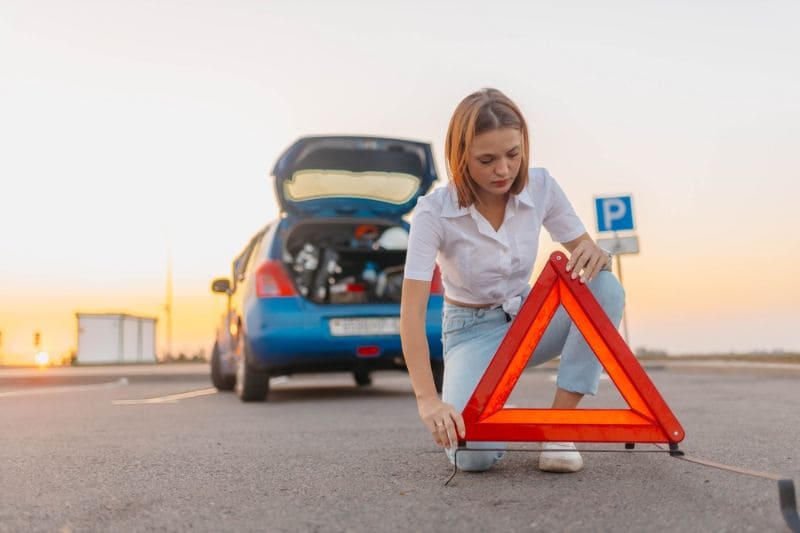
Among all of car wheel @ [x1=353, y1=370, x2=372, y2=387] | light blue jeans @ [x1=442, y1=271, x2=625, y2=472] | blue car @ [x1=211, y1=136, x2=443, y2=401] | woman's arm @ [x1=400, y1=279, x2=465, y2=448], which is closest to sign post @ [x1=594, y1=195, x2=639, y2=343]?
car wheel @ [x1=353, y1=370, x2=372, y2=387]

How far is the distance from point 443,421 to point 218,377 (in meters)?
7.83

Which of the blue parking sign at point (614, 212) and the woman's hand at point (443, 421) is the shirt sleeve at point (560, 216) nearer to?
the woman's hand at point (443, 421)

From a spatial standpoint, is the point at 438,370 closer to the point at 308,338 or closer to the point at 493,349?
the point at 308,338

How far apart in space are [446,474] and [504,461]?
0.44 meters

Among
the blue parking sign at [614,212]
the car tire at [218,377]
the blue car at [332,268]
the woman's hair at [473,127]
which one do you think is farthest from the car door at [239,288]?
the blue parking sign at [614,212]

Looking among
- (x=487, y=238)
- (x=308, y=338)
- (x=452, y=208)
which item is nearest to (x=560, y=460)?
(x=487, y=238)

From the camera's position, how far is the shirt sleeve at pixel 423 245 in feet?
11.2

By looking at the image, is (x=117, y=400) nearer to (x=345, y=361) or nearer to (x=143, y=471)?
(x=345, y=361)

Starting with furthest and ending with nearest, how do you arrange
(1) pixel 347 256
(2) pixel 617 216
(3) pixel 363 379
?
1. (2) pixel 617 216
2. (3) pixel 363 379
3. (1) pixel 347 256

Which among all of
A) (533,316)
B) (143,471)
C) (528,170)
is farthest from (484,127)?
(143,471)

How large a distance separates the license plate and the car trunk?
498mm

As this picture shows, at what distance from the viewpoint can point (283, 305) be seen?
7750 mm

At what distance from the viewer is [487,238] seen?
12.0 ft

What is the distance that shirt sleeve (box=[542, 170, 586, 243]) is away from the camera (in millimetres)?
3789
